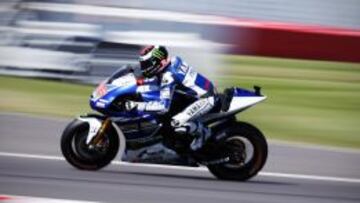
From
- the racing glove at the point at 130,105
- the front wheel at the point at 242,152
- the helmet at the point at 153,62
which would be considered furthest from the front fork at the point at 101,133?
the front wheel at the point at 242,152

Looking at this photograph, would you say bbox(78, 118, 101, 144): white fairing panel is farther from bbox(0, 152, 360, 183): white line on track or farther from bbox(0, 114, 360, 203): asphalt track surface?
bbox(0, 152, 360, 183): white line on track

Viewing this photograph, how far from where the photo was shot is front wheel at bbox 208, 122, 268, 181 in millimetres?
8922

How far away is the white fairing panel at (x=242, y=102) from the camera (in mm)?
Result: 8906

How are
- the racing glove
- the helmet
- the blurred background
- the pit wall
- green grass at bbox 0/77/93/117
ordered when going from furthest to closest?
the pit wall < the blurred background < green grass at bbox 0/77/93/117 < the racing glove < the helmet

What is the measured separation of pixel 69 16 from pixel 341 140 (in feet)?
17.9

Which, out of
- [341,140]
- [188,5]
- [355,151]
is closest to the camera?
[355,151]

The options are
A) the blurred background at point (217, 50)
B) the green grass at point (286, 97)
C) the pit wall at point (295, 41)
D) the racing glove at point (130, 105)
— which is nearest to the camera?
the racing glove at point (130, 105)

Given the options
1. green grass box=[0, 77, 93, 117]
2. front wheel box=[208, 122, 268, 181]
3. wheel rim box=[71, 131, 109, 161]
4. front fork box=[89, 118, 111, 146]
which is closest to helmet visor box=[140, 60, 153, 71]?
front fork box=[89, 118, 111, 146]

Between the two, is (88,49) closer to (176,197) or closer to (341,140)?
(341,140)

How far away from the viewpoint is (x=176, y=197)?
25.8 ft

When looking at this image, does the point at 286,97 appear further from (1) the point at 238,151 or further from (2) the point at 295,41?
(1) the point at 238,151

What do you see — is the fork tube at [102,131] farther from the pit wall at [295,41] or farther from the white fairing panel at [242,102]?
the pit wall at [295,41]


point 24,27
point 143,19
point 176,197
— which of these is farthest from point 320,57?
point 176,197

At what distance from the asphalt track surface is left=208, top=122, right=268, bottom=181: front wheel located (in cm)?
14
